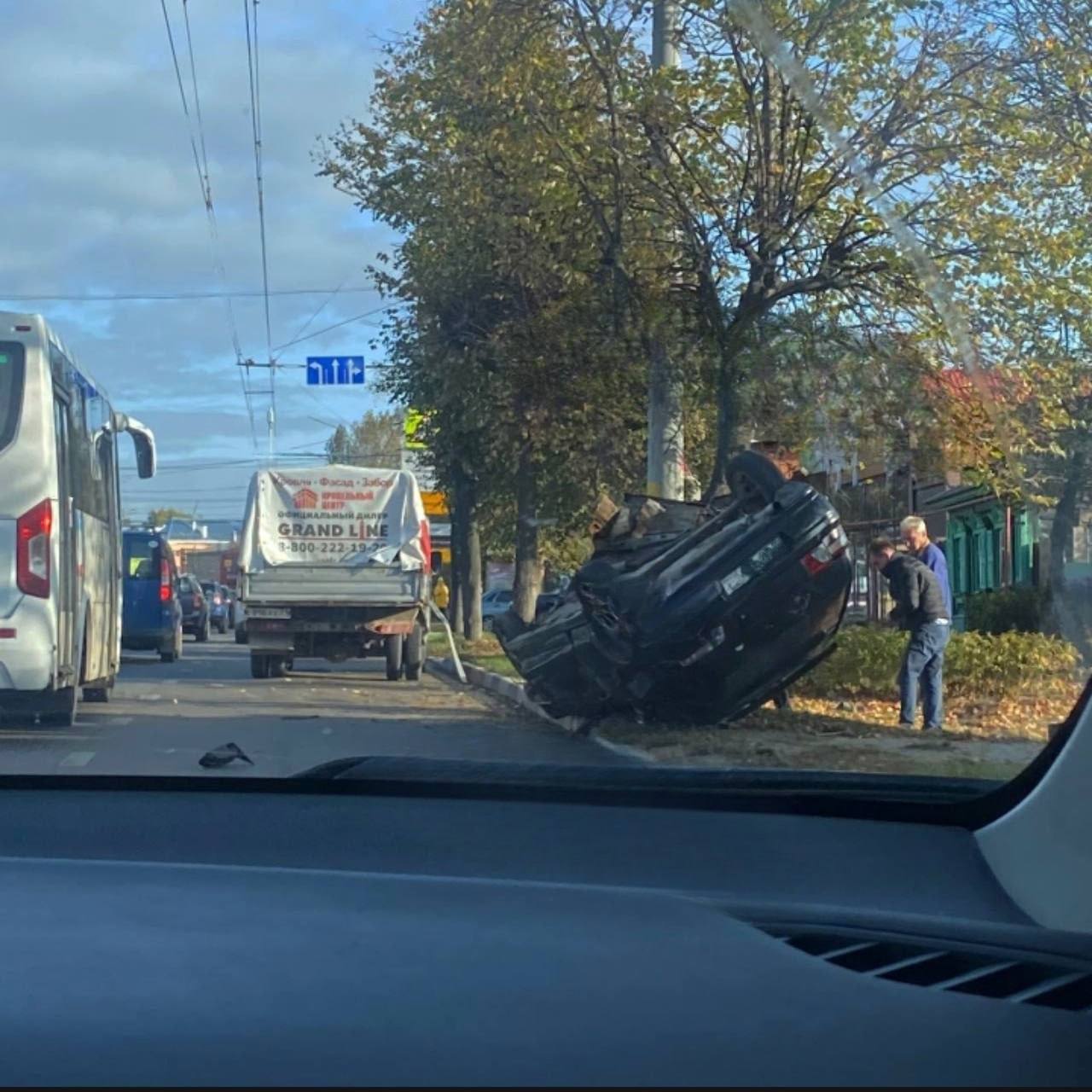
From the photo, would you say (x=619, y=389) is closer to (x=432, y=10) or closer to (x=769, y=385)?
(x=769, y=385)

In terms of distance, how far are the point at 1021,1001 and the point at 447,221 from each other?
12539mm

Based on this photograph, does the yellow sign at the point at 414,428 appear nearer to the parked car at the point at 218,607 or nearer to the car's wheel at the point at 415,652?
the car's wheel at the point at 415,652

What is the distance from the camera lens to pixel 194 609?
3547 centimetres

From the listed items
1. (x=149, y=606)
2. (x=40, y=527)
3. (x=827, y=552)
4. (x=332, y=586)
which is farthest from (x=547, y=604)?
(x=149, y=606)

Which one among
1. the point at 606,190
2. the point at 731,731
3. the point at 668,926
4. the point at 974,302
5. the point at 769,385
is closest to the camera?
the point at 668,926

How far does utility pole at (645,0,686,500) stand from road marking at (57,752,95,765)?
5.03m

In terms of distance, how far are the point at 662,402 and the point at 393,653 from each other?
799 centimetres

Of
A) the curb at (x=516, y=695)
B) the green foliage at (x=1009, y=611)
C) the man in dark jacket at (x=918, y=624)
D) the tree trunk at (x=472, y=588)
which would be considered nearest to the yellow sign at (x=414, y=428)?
the curb at (x=516, y=695)

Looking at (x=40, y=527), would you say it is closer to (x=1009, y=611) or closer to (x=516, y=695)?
(x=516, y=695)

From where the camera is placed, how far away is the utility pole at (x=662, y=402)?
12.1 metres

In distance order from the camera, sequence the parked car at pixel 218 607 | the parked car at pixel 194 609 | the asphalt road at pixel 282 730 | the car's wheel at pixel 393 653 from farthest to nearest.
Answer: the parked car at pixel 218 607 < the parked car at pixel 194 609 < the car's wheel at pixel 393 653 < the asphalt road at pixel 282 730

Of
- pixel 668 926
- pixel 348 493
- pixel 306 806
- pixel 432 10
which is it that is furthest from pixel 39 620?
pixel 348 493

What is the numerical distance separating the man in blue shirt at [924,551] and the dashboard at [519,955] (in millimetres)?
8035

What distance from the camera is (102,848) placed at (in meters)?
3.46
